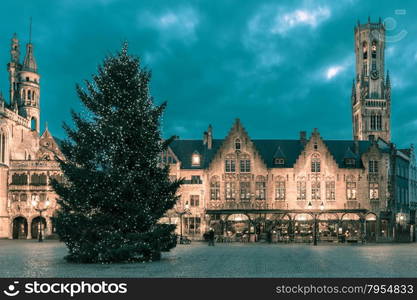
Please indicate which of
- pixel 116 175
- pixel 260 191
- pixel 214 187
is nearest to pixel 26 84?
pixel 214 187

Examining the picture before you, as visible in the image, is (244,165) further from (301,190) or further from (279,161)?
(301,190)

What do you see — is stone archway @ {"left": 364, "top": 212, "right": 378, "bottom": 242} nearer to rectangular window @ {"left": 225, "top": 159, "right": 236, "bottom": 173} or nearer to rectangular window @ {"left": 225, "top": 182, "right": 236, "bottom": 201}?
rectangular window @ {"left": 225, "top": 182, "right": 236, "bottom": 201}

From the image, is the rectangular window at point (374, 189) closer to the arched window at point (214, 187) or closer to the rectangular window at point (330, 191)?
the rectangular window at point (330, 191)

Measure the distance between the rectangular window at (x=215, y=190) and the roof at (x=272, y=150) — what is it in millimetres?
2430

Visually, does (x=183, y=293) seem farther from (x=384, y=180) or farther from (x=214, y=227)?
(x=384, y=180)

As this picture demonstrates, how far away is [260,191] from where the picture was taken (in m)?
65.4

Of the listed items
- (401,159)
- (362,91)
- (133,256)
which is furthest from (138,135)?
(362,91)

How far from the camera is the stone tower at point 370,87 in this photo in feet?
330

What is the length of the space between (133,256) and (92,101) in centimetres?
842

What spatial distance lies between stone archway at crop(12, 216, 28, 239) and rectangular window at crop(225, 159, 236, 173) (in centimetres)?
2623

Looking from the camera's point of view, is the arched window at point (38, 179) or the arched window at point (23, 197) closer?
the arched window at point (23, 197)

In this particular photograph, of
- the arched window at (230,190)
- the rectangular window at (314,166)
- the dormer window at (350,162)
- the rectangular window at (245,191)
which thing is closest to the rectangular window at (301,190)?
the rectangular window at (314,166)

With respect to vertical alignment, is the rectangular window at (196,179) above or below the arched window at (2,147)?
below

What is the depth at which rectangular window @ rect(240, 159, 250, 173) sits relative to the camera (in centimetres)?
6563
